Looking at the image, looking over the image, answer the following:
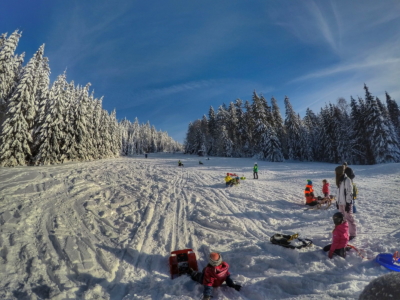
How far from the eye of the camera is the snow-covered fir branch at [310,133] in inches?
1143

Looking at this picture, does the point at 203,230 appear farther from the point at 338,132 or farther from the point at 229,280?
the point at 338,132

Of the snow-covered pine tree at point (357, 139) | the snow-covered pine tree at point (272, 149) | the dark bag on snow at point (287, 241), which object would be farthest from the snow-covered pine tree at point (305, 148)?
the dark bag on snow at point (287, 241)

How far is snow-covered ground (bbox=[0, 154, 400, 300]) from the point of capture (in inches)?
152

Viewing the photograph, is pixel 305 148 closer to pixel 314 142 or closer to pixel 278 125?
pixel 314 142

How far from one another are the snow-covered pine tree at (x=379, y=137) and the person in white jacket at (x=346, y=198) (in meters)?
30.5

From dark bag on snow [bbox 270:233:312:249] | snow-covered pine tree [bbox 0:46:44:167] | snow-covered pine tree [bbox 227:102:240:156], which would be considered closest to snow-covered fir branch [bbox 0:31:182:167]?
snow-covered pine tree [bbox 0:46:44:167]

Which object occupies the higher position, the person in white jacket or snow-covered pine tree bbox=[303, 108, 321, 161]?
snow-covered pine tree bbox=[303, 108, 321, 161]

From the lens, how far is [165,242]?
6.12m

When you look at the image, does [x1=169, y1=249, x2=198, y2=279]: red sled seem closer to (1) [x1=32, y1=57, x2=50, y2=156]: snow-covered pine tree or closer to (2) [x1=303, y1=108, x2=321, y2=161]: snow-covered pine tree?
(1) [x1=32, y1=57, x2=50, y2=156]: snow-covered pine tree

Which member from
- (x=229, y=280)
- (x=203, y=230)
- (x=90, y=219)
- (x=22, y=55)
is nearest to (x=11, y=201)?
(x=90, y=219)

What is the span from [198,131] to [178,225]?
52.2 meters

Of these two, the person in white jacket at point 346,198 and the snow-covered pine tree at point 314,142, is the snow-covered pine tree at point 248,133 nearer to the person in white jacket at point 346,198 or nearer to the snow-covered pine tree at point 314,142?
the snow-covered pine tree at point 314,142

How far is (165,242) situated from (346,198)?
5.35 m

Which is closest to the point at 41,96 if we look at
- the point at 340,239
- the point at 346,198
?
the point at 346,198
